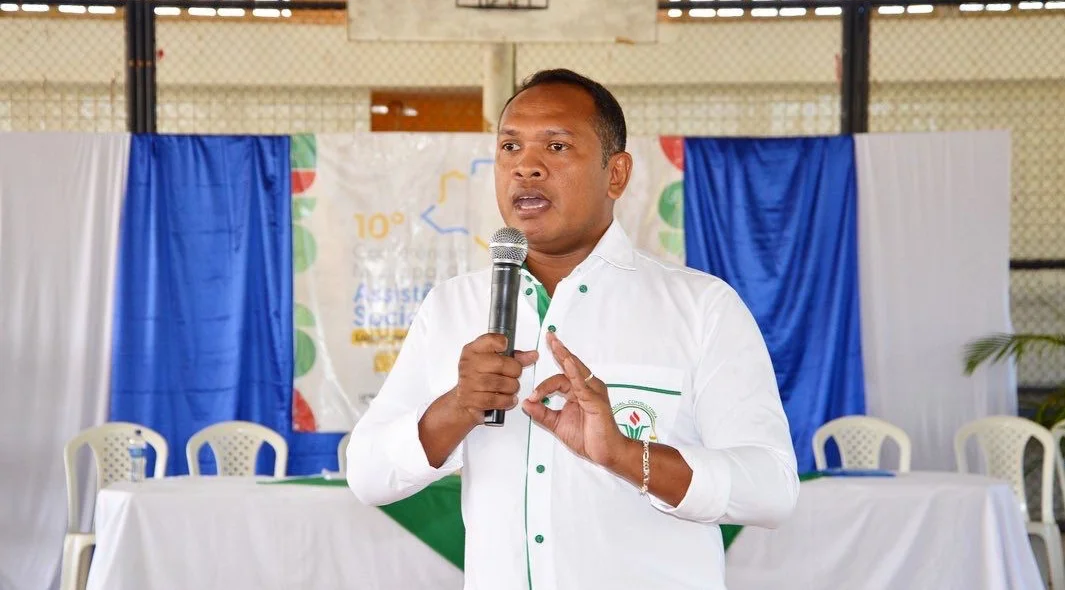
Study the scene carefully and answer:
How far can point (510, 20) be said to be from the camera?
6.89 meters

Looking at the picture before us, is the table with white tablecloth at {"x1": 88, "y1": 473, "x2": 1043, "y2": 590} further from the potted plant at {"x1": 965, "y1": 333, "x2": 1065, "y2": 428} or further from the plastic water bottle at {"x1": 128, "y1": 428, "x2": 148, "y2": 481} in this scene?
the potted plant at {"x1": 965, "y1": 333, "x2": 1065, "y2": 428}

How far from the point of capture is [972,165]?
687cm

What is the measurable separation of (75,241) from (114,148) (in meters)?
0.58

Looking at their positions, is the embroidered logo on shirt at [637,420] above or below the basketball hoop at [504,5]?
below

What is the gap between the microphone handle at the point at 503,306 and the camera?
151 cm

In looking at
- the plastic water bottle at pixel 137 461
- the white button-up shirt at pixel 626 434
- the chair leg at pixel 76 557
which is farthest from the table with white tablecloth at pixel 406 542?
the white button-up shirt at pixel 626 434

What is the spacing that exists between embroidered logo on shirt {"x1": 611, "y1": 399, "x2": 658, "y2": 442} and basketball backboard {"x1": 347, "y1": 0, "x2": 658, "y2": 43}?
17.7 ft

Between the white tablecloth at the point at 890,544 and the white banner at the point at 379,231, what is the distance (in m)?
2.63

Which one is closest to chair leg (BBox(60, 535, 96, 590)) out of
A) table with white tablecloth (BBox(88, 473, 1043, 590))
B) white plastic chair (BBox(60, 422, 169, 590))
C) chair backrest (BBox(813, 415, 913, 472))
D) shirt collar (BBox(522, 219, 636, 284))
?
white plastic chair (BBox(60, 422, 169, 590))

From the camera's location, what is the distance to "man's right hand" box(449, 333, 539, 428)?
1467mm

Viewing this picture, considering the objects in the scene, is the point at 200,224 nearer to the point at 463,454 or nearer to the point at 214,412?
the point at 214,412

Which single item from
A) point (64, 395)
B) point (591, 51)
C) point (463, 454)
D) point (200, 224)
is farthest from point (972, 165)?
point (463, 454)

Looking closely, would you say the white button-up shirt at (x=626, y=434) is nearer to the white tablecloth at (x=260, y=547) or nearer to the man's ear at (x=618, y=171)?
the man's ear at (x=618, y=171)

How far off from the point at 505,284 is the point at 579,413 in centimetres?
21
